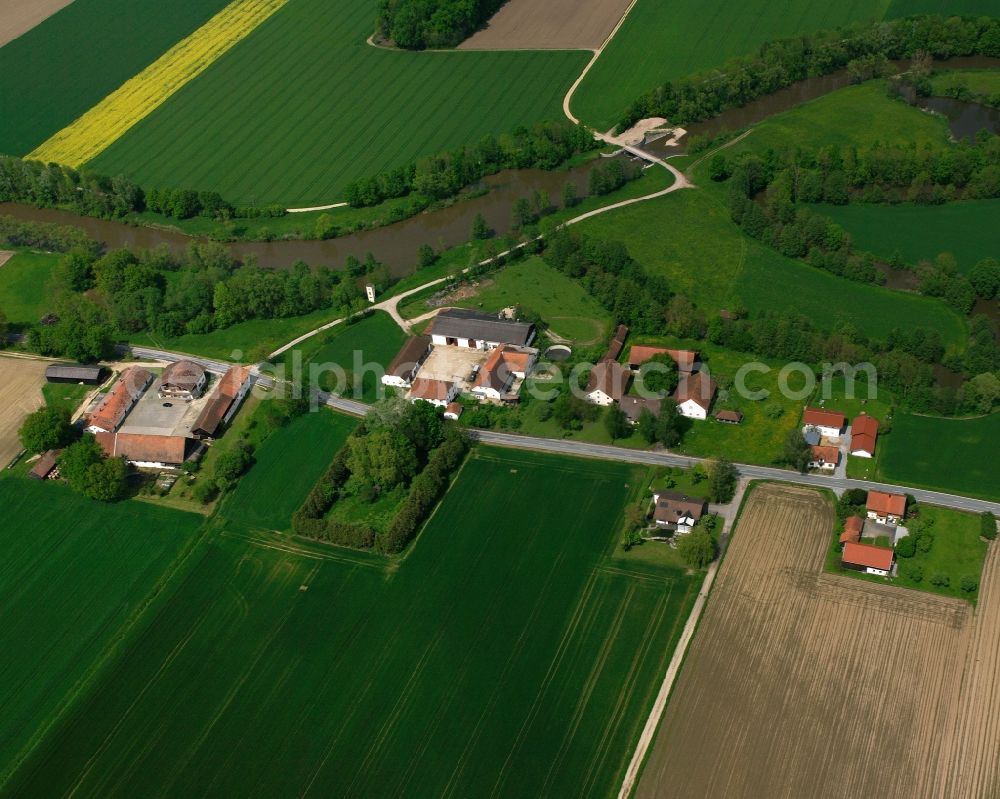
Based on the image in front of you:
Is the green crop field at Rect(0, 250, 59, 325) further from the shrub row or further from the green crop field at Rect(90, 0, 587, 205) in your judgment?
the shrub row

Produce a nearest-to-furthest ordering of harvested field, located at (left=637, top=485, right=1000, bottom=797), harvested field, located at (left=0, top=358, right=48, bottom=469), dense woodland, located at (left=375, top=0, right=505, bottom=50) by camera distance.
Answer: harvested field, located at (left=637, top=485, right=1000, bottom=797), harvested field, located at (left=0, top=358, right=48, bottom=469), dense woodland, located at (left=375, top=0, right=505, bottom=50)

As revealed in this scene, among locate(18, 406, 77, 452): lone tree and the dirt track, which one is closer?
locate(18, 406, 77, 452): lone tree

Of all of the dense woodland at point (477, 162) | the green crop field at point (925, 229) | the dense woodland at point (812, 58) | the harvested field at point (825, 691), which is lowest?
the harvested field at point (825, 691)

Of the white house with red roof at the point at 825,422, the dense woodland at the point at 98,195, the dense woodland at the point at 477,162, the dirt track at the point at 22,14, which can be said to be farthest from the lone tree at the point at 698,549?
the dirt track at the point at 22,14

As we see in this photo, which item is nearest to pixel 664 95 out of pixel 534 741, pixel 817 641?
pixel 817 641

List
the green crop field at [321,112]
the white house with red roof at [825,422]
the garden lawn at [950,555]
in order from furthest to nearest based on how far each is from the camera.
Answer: the green crop field at [321,112] → the white house with red roof at [825,422] → the garden lawn at [950,555]

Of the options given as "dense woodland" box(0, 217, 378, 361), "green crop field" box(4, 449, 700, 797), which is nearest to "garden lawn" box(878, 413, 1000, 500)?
"green crop field" box(4, 449, 700, 797)

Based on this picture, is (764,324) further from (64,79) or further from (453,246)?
(64,79)

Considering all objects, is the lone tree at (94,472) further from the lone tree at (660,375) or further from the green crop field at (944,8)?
the green crop field at (944,8)
